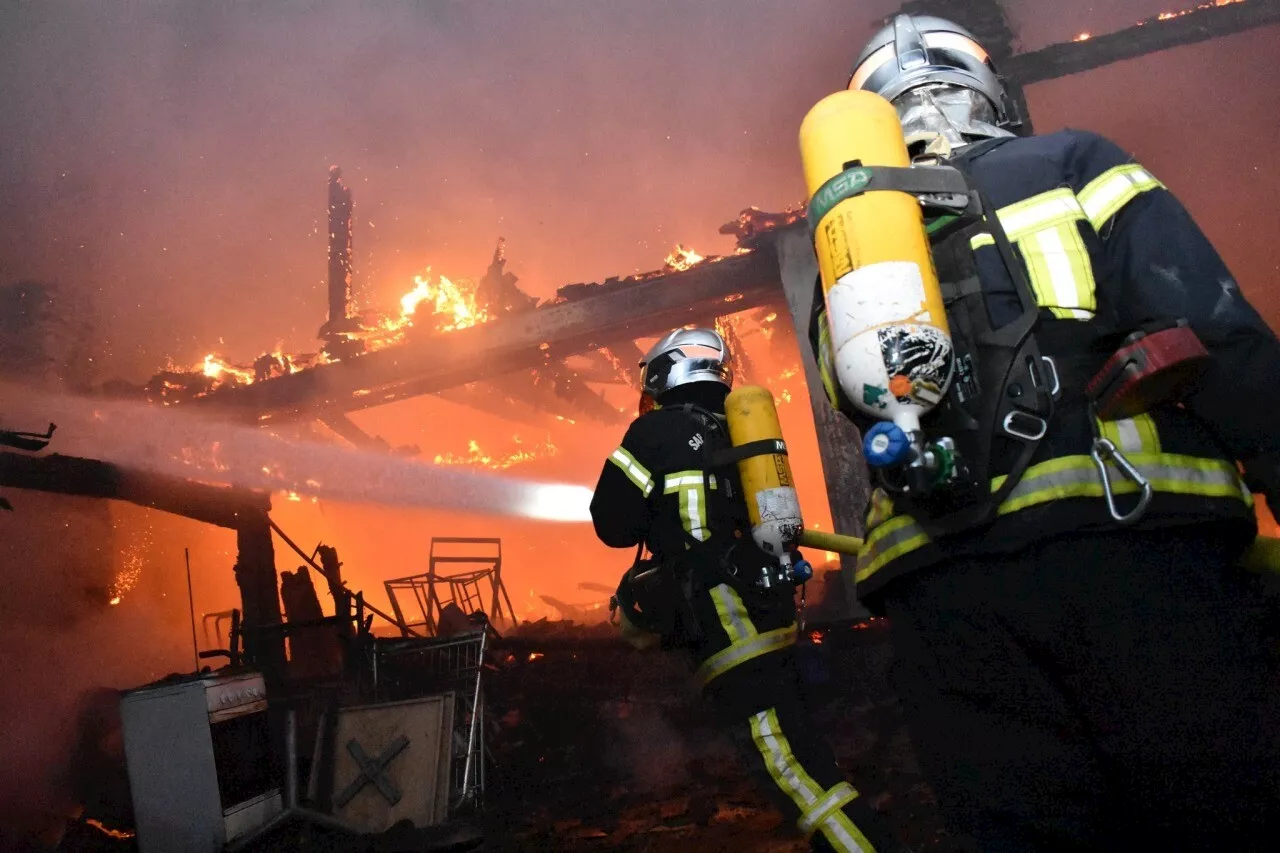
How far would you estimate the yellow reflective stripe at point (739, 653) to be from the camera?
3236mm

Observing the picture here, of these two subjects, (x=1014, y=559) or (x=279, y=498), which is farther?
(x=279, y=498)

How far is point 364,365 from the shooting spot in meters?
9.95

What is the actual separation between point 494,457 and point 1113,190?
2264 centimetres

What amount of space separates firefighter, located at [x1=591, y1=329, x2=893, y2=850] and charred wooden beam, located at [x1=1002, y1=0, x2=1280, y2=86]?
8014 millimetres

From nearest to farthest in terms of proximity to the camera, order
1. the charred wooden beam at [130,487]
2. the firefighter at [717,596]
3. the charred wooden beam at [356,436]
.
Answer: the firefighter at [717,596], the charred wooden beam at [130,487], the charred wooden beam at [356,436]

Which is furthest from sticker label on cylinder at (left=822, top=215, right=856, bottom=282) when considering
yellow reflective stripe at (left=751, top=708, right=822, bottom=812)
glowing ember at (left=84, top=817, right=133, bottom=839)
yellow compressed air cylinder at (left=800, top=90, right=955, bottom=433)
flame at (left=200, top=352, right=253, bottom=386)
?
flame at (left=200, top=352, right=253, bottom=386)

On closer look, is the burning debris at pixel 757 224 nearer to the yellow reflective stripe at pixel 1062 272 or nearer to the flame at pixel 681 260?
the flame at pixel 681 260

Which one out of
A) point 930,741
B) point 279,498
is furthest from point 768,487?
point 279,498

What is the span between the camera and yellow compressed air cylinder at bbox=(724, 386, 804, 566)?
3281mm

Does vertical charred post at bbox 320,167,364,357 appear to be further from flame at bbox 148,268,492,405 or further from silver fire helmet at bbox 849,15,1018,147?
silver fire helmet at bbox 849,15,1018,147

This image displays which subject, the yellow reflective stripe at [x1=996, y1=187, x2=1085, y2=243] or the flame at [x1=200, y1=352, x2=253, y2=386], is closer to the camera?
the yellow reflective stripe at [x1=996, y1=187, x2=1085, y2=243]

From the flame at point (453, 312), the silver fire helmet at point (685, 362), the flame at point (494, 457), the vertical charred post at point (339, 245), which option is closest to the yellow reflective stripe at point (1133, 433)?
the silver fire helmet at point (685, 362)

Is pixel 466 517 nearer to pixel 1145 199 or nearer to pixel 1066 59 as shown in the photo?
pixel 1066 59

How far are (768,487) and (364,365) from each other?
26.7 feet
